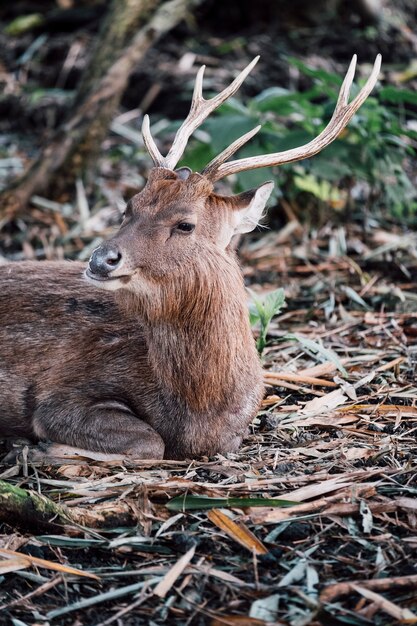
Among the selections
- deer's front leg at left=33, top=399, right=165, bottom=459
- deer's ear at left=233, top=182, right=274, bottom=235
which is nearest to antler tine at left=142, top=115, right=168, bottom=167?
deer's ear at left=233, top=182, right=274, bottom=235

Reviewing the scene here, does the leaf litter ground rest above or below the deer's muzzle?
below

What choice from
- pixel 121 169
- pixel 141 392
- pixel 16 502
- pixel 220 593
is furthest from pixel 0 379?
pixel 121 169

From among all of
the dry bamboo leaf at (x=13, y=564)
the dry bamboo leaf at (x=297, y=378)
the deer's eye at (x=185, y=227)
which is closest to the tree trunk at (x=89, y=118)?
the dry bamboo leaf at (x=297, y=378)

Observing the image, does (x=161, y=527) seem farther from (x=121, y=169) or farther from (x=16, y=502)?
(x=121, y=169)

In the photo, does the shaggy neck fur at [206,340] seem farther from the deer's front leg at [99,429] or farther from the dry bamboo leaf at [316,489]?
the dry bamboo leaf at [316,489]

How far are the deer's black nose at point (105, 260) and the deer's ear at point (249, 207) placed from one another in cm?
89

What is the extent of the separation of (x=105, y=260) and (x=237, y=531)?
1.56 m

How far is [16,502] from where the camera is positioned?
4.71m

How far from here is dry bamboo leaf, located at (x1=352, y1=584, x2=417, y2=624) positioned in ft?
12.6

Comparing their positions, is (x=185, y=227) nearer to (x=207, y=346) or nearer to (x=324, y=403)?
(x=207, y=346)

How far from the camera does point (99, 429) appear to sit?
5.75 metres

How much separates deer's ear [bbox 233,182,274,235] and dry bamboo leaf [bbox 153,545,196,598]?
6.97ft

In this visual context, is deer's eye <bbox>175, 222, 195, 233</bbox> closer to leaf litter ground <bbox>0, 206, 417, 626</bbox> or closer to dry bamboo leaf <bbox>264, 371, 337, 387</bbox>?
leaf litter ground <bbox>0, 206, 417, 626</bbox>

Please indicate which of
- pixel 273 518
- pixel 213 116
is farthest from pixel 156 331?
pixel 213 116
